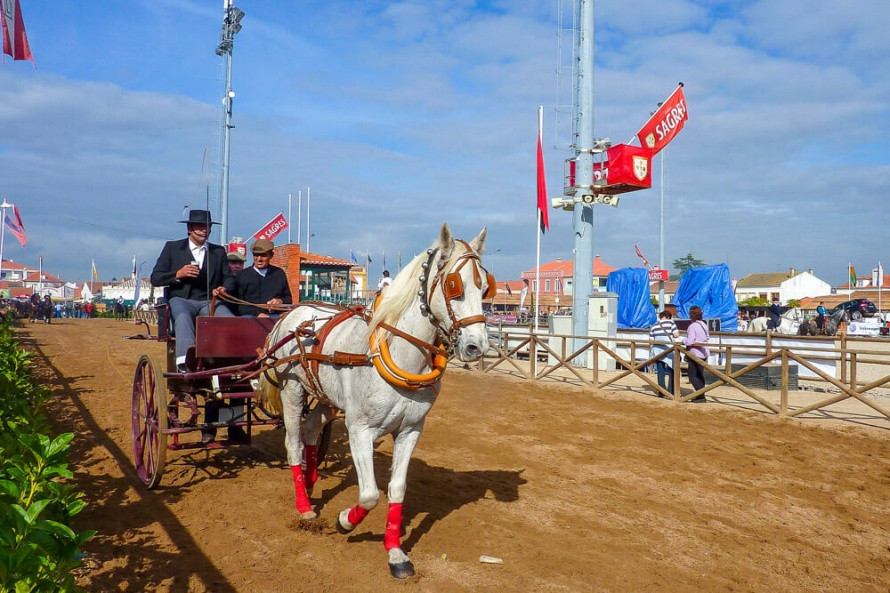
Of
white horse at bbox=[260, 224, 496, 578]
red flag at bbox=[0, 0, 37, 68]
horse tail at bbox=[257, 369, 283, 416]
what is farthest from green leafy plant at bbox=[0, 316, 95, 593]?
red flag at bbox=[0, 0, 37, 68]

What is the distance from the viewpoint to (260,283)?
6879 mm

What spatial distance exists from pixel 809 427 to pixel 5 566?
10797mm

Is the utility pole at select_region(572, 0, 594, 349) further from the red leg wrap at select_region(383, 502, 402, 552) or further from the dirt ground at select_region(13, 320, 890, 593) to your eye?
the red leg wrap at select_region(383, 502, 402, 552)

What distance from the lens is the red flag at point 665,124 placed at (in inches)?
765

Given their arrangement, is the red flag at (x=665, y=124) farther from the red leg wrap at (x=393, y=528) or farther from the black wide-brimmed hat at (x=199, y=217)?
the red leg wrap at (x=393, y=528)

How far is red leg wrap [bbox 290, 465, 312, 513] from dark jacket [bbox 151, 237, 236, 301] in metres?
2.14

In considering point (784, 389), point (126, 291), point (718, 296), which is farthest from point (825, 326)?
point (126, 291)

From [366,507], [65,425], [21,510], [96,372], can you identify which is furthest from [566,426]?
[96,372]

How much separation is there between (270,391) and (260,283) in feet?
4.68

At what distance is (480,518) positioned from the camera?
17.9ft

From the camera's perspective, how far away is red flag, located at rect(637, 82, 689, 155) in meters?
19.4

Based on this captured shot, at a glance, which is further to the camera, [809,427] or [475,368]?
[475,368]

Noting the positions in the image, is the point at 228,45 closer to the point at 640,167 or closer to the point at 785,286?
the point at 640,167

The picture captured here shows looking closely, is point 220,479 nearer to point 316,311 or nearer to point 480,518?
point 316,311
